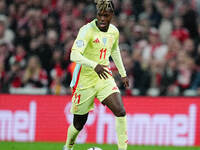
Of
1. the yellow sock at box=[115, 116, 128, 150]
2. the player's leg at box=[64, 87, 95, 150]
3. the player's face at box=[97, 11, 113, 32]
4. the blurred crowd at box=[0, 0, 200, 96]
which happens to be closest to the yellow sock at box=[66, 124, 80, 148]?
the player's leg at box=[64, 87, 95, 150]

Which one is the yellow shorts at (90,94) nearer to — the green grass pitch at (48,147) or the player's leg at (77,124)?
the player's leg at (77,124)

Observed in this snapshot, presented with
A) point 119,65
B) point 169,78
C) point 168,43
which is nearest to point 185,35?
point 168,43

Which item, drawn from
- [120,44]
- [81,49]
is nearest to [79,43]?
[81,49]

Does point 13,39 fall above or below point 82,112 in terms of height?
above

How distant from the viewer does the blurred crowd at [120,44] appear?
13914 millimetres

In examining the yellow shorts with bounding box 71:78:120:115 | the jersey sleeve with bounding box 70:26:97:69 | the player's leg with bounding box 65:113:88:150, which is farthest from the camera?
the player's leg with bounding box 65:113:88:150

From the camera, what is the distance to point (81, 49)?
8.41 metres

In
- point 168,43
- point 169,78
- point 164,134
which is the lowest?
point 164,134

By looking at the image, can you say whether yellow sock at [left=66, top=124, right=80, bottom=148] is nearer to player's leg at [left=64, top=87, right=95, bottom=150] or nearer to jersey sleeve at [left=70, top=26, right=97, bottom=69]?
player's leg at [left=64, top=87, right=95, bottom=150]

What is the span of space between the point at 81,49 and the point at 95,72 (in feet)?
1.99

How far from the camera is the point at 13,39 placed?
1573 cm

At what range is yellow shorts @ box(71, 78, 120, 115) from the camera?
8.73 meters

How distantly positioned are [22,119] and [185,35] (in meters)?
5.06

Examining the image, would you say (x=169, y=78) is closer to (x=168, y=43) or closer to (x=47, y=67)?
(x=168, y=43)
